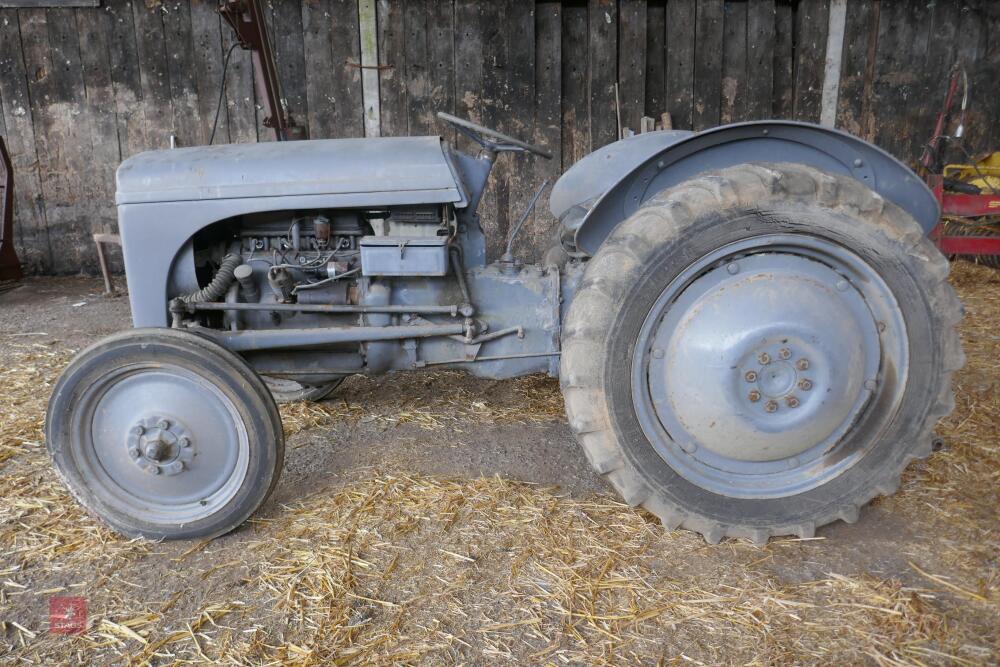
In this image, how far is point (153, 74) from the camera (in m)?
6.22

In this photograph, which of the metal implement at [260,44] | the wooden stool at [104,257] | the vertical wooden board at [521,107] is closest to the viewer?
the metal implement at [260,44]

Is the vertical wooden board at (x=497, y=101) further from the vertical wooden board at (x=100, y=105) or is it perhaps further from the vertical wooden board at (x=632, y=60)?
the vertical wooden board at (x=100, y=105)

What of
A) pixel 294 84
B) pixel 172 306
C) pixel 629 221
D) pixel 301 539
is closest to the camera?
pixel 629 221

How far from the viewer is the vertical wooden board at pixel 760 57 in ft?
19.9

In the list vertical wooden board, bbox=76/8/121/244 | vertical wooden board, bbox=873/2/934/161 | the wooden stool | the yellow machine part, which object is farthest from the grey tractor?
vertical wooden board, bbox=873/2/934/161

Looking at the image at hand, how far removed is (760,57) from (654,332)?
5012mm

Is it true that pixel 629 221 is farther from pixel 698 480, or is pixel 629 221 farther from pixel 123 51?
pixel 123 51

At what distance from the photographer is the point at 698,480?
2113 millimetres

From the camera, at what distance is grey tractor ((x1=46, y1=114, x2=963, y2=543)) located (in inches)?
80.2

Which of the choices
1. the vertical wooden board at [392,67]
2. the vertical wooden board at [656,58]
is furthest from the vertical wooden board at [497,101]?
the vertical wooden board at [656,58]

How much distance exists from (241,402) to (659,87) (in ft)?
17.1

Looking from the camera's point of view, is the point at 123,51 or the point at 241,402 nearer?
the point at 241,402

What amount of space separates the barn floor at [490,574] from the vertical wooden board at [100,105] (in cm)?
425

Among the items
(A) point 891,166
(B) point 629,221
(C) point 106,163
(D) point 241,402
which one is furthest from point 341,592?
(C) point 106,163
